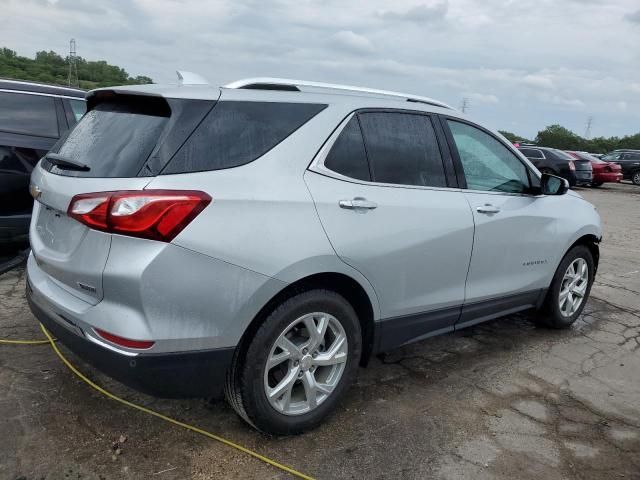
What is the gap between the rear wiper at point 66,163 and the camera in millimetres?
2607

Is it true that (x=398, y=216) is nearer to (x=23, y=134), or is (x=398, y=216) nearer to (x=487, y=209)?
(x=487, y=209)

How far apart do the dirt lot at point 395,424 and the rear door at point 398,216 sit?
442 millimetres

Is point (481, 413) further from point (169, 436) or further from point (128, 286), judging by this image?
point (128, 286)

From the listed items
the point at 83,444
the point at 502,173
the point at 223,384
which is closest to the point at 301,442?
the point at 223,384

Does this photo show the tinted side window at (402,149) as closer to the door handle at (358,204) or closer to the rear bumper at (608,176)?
the door handle at (358,204)

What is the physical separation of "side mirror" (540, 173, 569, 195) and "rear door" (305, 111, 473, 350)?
40.7 inches

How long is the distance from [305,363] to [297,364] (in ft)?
0.14

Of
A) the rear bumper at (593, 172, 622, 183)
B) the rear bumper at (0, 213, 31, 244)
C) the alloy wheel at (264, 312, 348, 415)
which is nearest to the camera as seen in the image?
the alloy wheel at (264, 312, 348, 415)

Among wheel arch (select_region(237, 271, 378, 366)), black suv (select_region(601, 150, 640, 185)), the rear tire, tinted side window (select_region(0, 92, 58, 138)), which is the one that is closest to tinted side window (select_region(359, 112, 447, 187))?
wheel arch (select_region(237, 271, 378, 366))

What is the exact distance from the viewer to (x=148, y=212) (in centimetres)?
229

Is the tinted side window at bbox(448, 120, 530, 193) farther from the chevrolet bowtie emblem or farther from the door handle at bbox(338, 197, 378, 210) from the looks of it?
the chevrolet bowtie emblem

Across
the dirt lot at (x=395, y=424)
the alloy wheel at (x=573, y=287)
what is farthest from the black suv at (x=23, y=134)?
the alloy wheel at (x=573, y=287)

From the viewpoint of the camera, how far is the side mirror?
13.7ft

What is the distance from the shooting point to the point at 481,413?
3.26 metres
